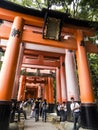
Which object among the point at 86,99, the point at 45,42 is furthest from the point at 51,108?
the point at 45,42

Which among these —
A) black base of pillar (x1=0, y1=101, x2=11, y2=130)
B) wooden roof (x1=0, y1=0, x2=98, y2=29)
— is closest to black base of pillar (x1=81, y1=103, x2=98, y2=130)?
black base of pillar (x1=0, y1=101, x2=11, y2=130)

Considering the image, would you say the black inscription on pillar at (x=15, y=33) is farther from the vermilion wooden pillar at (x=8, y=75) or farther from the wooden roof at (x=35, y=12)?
the wooden roof at (x=35, y=12)

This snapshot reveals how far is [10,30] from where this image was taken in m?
8.91

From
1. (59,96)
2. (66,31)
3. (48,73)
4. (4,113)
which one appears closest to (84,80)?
(66,31)

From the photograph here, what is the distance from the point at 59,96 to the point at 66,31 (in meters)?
8.19

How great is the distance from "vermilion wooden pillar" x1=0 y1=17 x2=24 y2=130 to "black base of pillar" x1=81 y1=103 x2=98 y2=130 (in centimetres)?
372

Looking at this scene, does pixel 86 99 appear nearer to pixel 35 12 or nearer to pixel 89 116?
pixel 89 116

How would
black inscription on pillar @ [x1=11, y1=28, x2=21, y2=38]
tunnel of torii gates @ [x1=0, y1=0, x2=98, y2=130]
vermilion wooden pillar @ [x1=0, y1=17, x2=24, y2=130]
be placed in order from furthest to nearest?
black inscription on pillar @ [x1=11, y1=28, x2=21, y2=38] < tunnel of torii gates @ [x1=0, y1=0, x2=98, y2=130] < vermilion wooden pillar @ [x1=0, y1=17, x2=24, y2=130]

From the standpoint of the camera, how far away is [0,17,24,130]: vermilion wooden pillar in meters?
6.69

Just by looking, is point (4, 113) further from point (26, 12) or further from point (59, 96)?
point (59, 96)

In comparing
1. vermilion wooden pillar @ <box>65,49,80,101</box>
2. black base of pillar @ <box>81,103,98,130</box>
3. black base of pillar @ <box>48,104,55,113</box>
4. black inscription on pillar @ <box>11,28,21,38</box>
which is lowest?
black base of pillar @ <box>81,103,98,130</box>

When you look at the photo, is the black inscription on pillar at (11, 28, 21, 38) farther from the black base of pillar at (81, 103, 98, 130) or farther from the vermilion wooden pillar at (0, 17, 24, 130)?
the black base of pillar at (81, 103, 98, 130)

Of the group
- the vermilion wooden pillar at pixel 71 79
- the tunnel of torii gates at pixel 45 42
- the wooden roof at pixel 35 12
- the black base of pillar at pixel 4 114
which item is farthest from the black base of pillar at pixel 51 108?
the black base of pillar at pixel 4 114

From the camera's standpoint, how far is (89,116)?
26.3 ft
